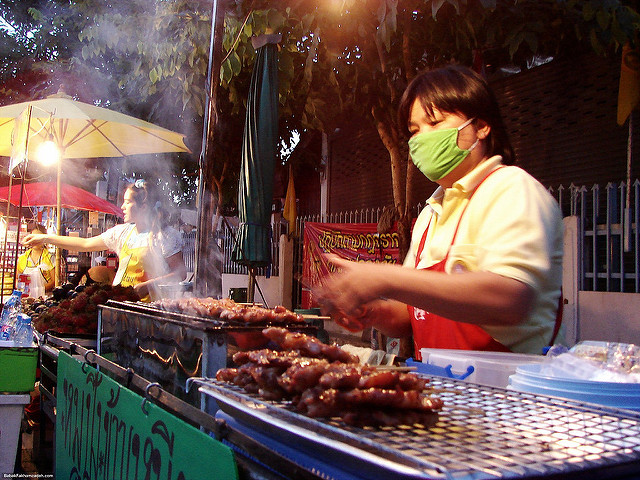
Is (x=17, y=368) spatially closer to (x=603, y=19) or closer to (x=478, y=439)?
(x=478, y=439)

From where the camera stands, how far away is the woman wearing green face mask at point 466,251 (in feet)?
5.50

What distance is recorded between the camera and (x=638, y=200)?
606 centimetres

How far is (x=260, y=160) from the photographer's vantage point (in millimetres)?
4738

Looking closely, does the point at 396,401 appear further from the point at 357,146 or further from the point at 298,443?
the point at 357,146

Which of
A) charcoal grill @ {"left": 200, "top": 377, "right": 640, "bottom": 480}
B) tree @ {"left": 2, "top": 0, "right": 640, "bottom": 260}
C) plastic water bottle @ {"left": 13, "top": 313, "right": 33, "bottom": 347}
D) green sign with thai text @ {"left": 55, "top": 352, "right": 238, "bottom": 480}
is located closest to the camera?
charcoal grill @ {"left": 200, "top": 377, "right": 640, "bottom": 480}

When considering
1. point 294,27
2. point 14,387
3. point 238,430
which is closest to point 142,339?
point 14,387

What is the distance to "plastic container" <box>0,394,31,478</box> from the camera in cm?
347

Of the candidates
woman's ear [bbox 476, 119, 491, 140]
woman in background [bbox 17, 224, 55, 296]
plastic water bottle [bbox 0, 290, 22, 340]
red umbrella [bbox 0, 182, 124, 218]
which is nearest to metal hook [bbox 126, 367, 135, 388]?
woman's ear [bbox 476, 119, 491, 140]

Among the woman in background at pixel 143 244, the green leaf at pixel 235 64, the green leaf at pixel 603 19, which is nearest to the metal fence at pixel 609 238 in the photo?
the green leaf at pixel 603 19

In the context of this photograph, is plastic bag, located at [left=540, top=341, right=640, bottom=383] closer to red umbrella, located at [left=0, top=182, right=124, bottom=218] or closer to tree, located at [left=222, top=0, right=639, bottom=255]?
tree, located at [left=222, top=0, right=639, bottom=255]

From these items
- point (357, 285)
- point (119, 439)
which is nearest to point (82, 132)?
point (119, 439)

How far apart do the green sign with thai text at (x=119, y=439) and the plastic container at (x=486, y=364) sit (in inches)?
34.7

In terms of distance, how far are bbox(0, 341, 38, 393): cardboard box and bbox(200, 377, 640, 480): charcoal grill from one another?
282 cm

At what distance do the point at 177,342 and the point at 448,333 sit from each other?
1.29m
